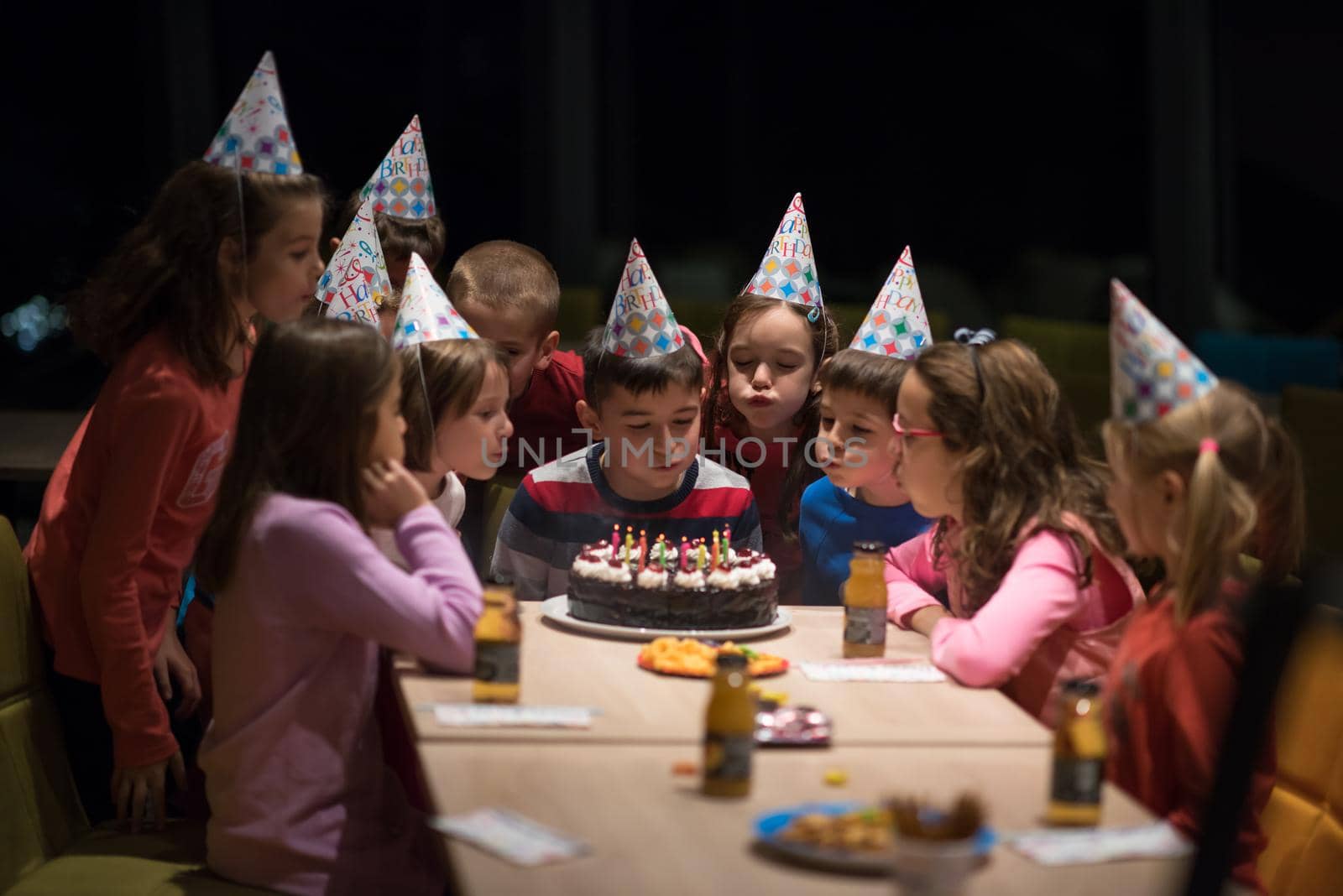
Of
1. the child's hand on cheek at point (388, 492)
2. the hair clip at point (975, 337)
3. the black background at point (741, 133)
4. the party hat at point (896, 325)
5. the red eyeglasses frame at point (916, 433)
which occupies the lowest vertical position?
the child's hand on cheek at point (388, 492)

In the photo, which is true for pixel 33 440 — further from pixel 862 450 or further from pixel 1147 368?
pixel 1147 368

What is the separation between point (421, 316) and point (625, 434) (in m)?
0.47

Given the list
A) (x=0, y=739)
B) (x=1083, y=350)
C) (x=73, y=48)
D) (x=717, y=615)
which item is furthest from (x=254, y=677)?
(x=73, y=48)

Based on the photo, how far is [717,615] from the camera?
2.38m

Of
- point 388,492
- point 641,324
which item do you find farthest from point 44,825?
point 641,324

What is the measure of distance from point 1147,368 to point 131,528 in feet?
4.95

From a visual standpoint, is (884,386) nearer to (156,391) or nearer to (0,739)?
(156,391)

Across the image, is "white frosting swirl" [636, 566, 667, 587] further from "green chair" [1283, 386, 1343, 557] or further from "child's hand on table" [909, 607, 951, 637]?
"green chair" [1283, 386, 1343, 557]

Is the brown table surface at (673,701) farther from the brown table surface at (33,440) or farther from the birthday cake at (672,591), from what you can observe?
the brown table surface at (33,440)

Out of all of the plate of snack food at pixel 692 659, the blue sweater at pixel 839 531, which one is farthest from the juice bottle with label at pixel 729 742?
the blue sweater at pixel 839 531

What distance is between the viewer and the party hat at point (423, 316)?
2590 millimetres

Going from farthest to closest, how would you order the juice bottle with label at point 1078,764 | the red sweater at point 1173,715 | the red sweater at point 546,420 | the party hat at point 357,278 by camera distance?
the red sweater at point 546,420, the party hat at point 357,278, the red sweater at point 1173,715, the juice bottle with label at point 1078,764

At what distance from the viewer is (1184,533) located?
1887 mm

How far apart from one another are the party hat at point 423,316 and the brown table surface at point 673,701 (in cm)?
57
